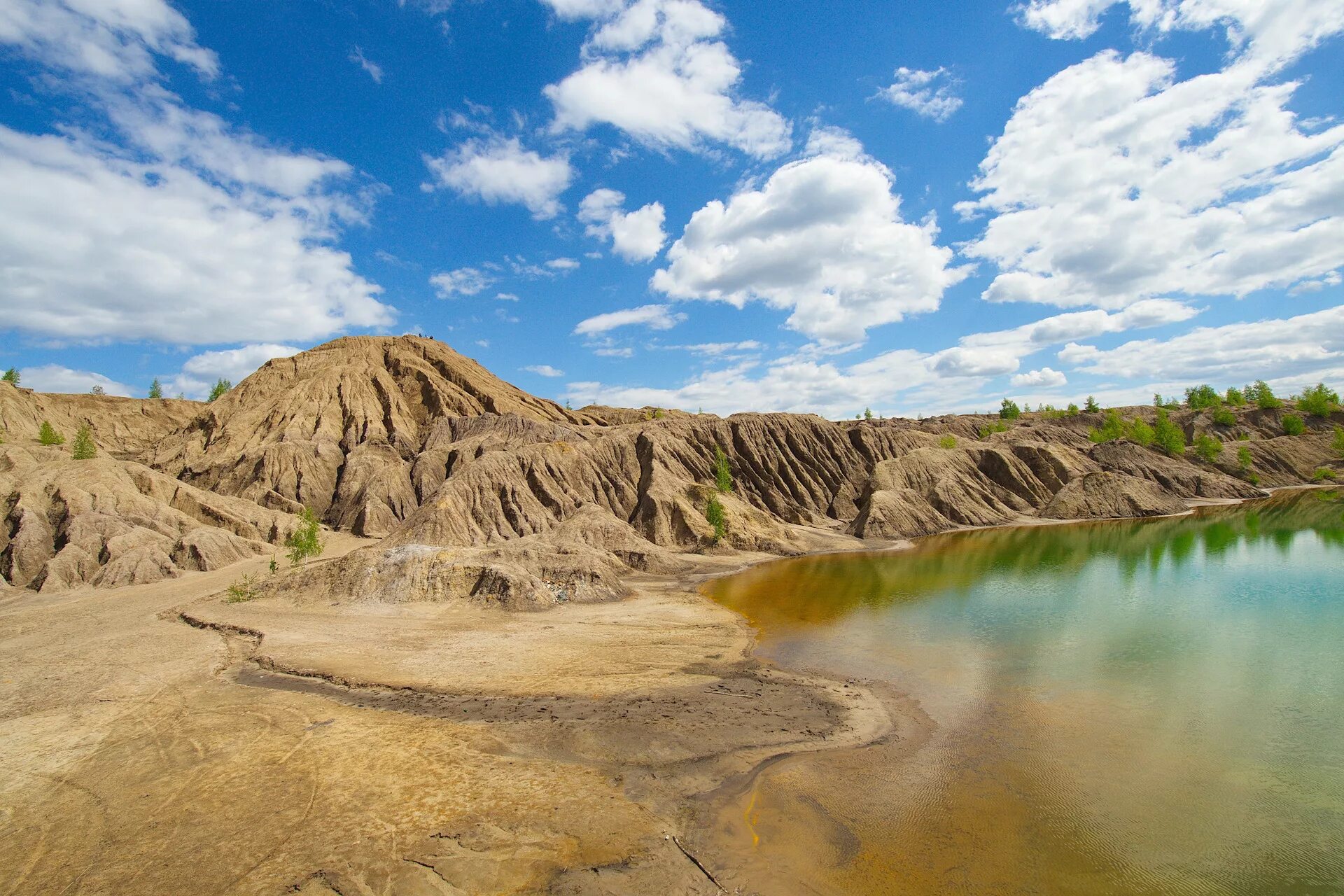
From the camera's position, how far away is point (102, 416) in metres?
91.2

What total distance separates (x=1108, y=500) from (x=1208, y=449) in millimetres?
28765

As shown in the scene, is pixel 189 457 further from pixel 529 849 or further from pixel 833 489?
pixel 529 849

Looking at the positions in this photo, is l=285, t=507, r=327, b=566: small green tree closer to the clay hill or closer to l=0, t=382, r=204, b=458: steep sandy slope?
the clay hill

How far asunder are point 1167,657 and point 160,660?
1355 inches

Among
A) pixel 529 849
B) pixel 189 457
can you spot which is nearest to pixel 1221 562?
pixel 529 849

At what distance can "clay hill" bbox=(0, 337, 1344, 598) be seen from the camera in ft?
126

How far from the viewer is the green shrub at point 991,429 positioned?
106 metres

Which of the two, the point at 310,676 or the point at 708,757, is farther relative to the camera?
→ the point at 310,676

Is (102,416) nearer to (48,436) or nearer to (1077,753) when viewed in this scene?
(48,436)

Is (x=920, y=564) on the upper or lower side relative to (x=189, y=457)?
lower

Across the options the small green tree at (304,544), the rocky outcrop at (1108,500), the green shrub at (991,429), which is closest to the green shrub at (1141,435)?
the green shrub at (991,429)

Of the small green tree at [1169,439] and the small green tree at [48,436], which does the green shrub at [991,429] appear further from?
the small green tree at [48,436]

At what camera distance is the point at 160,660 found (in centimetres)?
2262

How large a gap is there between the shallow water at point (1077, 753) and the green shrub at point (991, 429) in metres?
78.2
